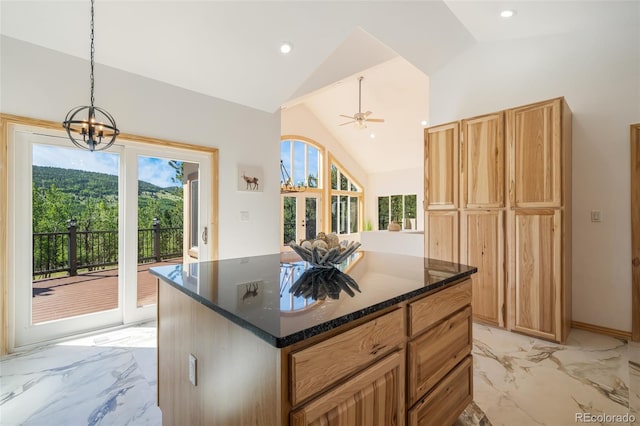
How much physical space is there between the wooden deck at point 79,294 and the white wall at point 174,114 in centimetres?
115

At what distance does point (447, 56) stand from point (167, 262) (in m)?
4.27

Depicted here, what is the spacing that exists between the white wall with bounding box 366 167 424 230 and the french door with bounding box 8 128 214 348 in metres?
6.75

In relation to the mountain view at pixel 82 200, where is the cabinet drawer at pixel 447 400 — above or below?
below

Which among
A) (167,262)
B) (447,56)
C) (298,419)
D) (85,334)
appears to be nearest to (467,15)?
(447,56)

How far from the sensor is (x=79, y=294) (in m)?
2.99

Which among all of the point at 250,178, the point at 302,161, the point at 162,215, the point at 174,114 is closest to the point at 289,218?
the point at 302,161

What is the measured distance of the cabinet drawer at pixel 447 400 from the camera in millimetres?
1279

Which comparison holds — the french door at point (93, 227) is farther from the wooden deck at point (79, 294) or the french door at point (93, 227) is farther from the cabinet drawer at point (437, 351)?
the cabinet drawer at point (437, 351)

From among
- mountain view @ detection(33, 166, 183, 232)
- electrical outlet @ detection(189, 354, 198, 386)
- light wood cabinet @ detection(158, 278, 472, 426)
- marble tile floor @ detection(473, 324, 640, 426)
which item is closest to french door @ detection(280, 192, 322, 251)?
mountain view @ detection(33, 166, 183, 232)

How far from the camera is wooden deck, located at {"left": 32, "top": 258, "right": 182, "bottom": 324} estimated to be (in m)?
2.76

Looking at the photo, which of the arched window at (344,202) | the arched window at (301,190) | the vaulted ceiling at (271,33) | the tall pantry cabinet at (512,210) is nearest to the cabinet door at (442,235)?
the tall pantry cabinet at (512,210)

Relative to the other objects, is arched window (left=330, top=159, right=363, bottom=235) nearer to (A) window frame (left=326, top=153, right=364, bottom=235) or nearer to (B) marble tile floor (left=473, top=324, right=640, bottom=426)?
(A) window frame (left=326, top=153, right=364, bottom=235)

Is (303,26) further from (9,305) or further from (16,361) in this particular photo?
(16,361)

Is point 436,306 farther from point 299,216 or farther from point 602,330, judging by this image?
point 299,216
